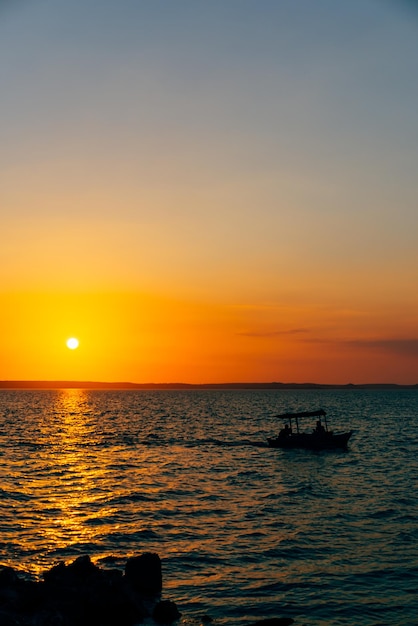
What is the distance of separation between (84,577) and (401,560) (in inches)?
553

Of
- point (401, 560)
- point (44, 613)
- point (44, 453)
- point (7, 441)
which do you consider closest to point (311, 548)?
point (401, 560)

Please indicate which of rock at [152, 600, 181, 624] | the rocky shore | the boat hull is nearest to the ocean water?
rock at [152, 600, 181, 624]

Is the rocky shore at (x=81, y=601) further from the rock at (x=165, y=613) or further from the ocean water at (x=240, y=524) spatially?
the ocean water at (x=240, y=524)

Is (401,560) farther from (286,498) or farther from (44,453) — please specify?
(44,453)

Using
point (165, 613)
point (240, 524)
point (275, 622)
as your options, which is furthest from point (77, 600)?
point (240, 524)

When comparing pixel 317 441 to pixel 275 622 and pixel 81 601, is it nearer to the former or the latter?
pixel 275 622

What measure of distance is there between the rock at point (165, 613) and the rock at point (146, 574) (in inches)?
89.3

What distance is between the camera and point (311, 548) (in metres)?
28.4

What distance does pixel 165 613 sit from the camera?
65.0ft

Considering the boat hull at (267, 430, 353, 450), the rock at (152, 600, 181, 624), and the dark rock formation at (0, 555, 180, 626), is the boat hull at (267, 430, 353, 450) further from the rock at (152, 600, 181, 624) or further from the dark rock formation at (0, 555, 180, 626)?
the rock at (152, 600, 181, 624)

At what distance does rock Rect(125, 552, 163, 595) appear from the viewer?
22.4m

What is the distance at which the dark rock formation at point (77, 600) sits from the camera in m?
18.6

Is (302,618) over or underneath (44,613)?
underneath

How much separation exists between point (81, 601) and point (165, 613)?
2.85 metres
